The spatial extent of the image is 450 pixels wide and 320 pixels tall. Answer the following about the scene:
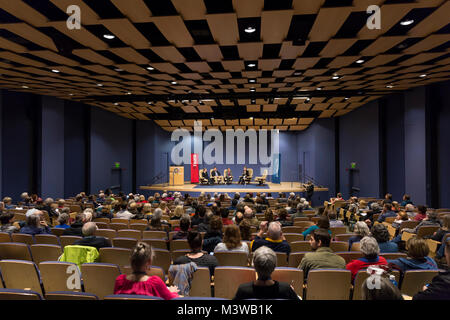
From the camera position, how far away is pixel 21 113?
10.8m

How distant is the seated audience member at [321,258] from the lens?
281 centimetres

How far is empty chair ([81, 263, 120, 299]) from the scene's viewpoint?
8.54 feet

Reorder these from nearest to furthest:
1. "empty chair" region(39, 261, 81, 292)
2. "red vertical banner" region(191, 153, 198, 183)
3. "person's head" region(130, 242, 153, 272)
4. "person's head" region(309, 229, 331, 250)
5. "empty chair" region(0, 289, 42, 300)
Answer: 1. "empty chair" region(0, 289, 42, 300)
2. "person's head" region(130, 242, 153, 272)
3. "empty chair" region(39, 261, 81, 292)
4. "person's head" region(309, 229, 331, 250)
5. "red vertical banner" region(191, 153, 198, 183)

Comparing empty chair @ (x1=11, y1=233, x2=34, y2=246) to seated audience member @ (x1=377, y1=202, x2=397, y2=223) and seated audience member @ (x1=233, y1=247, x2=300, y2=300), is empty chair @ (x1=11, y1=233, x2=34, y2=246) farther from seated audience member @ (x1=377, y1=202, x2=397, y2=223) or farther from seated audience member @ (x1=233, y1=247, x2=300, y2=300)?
seated audience member @ (x1=377, y1=202, x2=397, y2=223)

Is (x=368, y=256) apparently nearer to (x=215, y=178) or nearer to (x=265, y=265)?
(x=265, y=265)

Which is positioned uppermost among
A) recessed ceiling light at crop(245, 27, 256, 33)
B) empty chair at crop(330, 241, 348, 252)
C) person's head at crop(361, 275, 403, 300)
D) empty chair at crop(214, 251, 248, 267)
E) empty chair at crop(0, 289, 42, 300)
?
recessed ceiling light at crop(245, 27, 256, 33)

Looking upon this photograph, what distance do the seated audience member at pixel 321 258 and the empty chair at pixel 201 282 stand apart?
1.02m

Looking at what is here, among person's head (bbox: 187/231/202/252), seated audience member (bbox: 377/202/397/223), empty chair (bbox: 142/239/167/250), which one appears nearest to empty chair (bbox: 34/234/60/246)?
empty chair (bbox: 142/239/167/250)

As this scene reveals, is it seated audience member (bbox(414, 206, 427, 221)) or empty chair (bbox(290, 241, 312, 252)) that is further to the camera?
seated audience member (bbox(414, 206, 427, 221))

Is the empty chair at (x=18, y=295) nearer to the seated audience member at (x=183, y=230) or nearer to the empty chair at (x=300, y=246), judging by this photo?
the seated audience member at (x=183, y=230)

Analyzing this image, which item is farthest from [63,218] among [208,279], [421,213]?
[421,213]

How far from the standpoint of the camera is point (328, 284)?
2.60 metres
